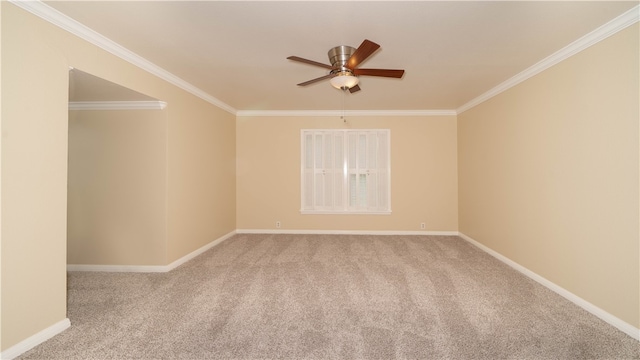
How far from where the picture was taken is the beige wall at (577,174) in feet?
7.46

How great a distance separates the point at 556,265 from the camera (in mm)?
3043

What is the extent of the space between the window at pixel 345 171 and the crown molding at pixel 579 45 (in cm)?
240

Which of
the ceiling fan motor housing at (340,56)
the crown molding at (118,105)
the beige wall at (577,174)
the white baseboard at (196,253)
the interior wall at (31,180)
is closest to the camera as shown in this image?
the interior wall at (31,180)

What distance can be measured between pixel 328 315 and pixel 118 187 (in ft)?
10.5

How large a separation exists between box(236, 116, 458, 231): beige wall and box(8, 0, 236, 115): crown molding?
219 centimetres

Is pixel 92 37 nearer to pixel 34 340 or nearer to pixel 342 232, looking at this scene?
pixel 34 340

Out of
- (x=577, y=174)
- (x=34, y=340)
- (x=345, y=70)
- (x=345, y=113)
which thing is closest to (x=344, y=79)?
(x=345, y=70)

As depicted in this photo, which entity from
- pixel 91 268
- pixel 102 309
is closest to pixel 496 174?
pixel 102 309

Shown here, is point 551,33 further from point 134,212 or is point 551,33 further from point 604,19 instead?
point 134,212

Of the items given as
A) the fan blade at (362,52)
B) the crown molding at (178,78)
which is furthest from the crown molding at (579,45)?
the fan blade at (362,52)

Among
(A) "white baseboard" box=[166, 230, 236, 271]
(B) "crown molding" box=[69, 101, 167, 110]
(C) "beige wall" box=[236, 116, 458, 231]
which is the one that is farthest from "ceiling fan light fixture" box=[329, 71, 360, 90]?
(C) "beige wall" box=[236, 116, 458, 231]

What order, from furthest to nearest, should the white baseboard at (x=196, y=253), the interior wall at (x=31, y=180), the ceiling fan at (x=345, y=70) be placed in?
the white baseboard at (x=196, y=253) < the ceiling fan at (x=345, y=70) < the interior wall at (x=31, y=180)

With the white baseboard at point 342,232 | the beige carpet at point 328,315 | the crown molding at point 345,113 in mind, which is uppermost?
the crown molding at point 345,113

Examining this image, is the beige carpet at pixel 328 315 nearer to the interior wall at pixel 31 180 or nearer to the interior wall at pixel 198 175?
the interior wall at pixel 31 180
